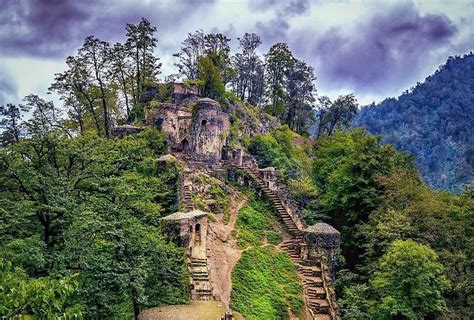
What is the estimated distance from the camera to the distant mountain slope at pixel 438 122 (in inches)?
3917

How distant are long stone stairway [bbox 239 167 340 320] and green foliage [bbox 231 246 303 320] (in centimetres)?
60

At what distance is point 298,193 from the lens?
35.0 m

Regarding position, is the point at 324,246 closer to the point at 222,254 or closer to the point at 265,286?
the point at 265,286

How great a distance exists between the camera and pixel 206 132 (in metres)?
35.8

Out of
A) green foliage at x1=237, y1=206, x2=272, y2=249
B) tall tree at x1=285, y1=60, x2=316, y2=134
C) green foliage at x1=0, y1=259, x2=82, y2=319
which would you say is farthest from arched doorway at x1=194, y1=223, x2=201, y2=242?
tall tree at x1=285, y1=60, x2=316, y2=134

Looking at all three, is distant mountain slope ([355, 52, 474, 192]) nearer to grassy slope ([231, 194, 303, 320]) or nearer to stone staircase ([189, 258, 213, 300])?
grassy slope ([231, 194, 303, 320])

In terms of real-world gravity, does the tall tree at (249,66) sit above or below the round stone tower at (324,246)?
above

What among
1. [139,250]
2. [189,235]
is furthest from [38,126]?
[189,235]

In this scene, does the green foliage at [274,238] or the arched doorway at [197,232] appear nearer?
the arched doorway at [197,232]

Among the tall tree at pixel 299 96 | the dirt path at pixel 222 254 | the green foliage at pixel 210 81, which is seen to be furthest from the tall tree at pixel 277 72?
the dirt path at pixel 222 254

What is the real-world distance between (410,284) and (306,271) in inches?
260

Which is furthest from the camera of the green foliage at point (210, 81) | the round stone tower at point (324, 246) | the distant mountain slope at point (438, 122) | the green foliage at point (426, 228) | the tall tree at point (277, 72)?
the distant mountain slope at point (438, 122)

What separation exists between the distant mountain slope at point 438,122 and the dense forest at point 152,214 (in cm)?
5903

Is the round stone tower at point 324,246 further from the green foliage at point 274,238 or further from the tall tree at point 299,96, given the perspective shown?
the tall tree at point 299,96
